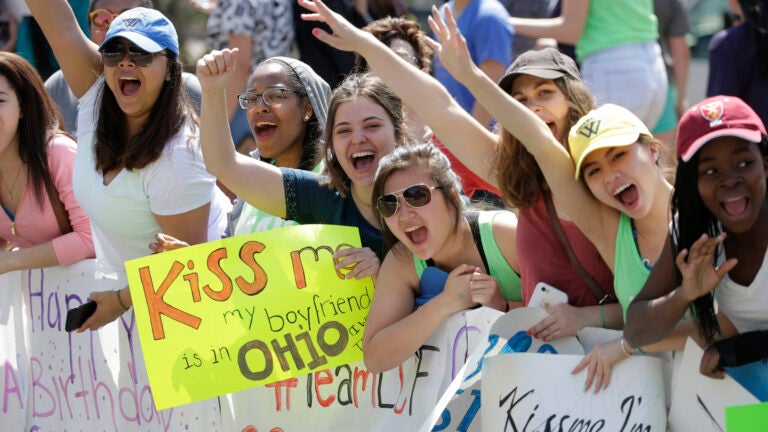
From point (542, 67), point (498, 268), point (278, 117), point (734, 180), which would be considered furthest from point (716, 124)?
→ point (278, 117)

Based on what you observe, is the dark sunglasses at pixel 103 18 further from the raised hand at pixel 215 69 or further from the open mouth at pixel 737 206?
the open mouth at pixel 737 206

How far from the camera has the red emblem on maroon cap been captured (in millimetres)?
3527

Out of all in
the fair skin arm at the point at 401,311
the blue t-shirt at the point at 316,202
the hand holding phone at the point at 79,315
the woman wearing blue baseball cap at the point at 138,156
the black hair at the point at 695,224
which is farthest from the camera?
the hand holding phone at the point at 79,315

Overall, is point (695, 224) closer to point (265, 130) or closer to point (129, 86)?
point (265, 130)

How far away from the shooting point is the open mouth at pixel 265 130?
5441 mm

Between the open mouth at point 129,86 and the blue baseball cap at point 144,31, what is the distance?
17 cm

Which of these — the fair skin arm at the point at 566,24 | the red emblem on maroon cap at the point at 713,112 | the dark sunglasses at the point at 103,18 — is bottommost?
the fair skin arm at the point at 566,24

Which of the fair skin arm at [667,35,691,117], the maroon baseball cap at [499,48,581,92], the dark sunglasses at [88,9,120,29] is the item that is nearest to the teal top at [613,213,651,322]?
the maroon baseball cap at [499,48,581,92]

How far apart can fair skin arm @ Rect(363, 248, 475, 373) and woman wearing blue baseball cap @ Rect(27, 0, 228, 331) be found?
3.43 feet

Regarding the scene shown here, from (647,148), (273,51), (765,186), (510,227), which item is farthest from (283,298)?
(273,51)

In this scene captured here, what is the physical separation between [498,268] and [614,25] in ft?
10.0

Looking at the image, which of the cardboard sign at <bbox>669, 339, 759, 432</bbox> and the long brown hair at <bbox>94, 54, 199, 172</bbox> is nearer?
the cardboard sign at <bbox>669, 339, 759, 432</bbox>

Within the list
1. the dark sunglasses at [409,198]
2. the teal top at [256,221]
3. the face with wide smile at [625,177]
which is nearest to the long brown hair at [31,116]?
the teal top at [256,221]

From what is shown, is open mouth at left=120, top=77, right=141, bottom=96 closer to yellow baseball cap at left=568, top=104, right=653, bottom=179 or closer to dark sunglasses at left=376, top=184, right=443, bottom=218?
dark sunglasses at left=376, top=184, right=443, bottom=218
